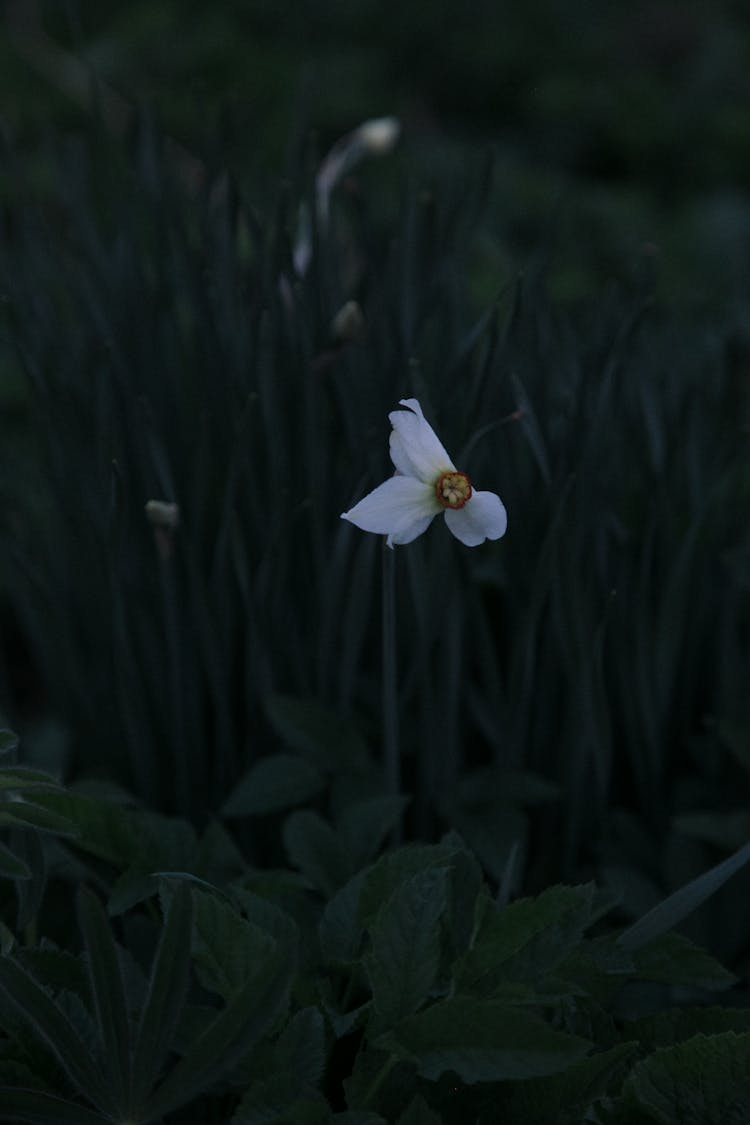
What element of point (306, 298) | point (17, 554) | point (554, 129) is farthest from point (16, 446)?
point (554, 129)

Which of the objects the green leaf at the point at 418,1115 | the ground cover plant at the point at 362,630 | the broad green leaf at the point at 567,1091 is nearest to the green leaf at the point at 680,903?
the ground cover plant at the point at 362,630

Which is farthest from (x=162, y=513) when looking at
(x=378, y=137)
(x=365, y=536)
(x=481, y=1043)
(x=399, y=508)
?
(x=378, y=137)

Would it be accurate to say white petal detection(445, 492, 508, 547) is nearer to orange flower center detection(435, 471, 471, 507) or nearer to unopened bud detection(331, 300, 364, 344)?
orange flower center detection(435, 471, 471, 507)

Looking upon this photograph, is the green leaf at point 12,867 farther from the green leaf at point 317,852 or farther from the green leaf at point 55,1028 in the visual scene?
the green leaf at point 317,852

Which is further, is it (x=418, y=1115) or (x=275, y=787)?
(x=275, y=787)

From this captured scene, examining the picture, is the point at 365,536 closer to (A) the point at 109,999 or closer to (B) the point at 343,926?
(B) the point at 343,926

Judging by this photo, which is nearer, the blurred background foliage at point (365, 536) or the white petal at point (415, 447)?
the white petal at point (415, 447)
